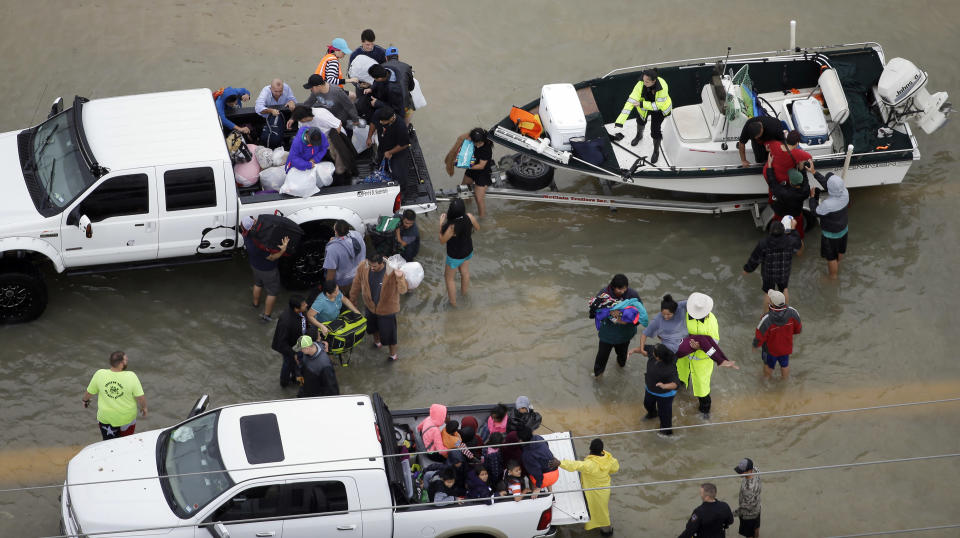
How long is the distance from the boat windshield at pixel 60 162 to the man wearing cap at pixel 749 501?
7.62 meters

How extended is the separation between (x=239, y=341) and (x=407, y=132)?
3218mm

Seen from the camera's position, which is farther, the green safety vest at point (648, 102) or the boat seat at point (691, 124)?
the boat seat at point (691, 124)

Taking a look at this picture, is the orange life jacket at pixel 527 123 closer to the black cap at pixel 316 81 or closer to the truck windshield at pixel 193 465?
the black cap at pixel 316 81

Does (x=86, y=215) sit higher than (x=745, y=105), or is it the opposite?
(x=745, y=105)

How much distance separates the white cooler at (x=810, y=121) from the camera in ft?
46.2

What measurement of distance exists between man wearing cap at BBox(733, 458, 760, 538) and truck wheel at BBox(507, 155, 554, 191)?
529cm

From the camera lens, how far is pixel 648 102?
1397 cm

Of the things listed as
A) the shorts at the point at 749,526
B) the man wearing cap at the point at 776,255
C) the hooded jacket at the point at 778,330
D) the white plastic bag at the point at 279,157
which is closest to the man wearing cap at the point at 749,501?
the shorts at the point at 749,526

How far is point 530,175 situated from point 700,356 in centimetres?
397

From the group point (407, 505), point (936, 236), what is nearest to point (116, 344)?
point (407, 505)

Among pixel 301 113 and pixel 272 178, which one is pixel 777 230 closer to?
pixel 301 113

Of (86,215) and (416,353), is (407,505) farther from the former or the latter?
(86,215)

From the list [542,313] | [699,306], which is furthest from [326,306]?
[699,306]

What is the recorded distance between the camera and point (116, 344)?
12312 millimetres
